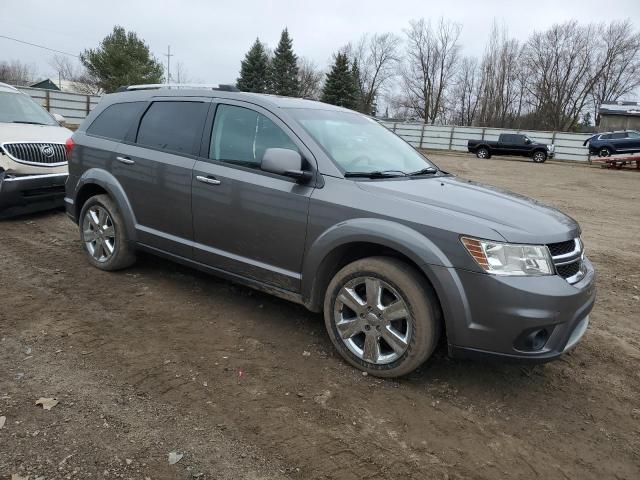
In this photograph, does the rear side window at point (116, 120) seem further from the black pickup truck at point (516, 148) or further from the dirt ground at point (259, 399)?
the black pickup truck at point (516, 148)

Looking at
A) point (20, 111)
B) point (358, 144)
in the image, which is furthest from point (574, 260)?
point (20, 111)

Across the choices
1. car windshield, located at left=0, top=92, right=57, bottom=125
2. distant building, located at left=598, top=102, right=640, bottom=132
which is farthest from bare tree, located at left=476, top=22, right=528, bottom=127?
car windshield, located at left=0, top=92, right=57, bottom=125

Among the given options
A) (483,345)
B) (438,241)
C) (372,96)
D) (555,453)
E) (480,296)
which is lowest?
(555,453)

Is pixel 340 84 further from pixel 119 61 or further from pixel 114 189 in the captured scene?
pixel 114 189

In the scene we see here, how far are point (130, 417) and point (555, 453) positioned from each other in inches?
90.5

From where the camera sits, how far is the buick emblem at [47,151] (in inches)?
279

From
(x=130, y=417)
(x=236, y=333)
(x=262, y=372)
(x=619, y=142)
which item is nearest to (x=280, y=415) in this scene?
(x=262, y=372)

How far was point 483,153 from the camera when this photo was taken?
3269 cm

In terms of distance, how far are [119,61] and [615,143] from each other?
39.6 metres

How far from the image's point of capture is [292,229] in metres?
3.61

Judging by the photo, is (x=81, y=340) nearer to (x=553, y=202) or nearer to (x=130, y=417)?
(x=130, y=417)

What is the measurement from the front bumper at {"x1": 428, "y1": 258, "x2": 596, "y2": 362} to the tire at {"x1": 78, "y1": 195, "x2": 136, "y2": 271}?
10.6ft

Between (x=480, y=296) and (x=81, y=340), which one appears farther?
(x=81, y=340)

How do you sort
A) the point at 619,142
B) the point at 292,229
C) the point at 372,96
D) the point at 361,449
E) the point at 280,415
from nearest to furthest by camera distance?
the point at 361,449, the point at 280,415, the point at 292,229, the point at 619,142, the point at 372,96
